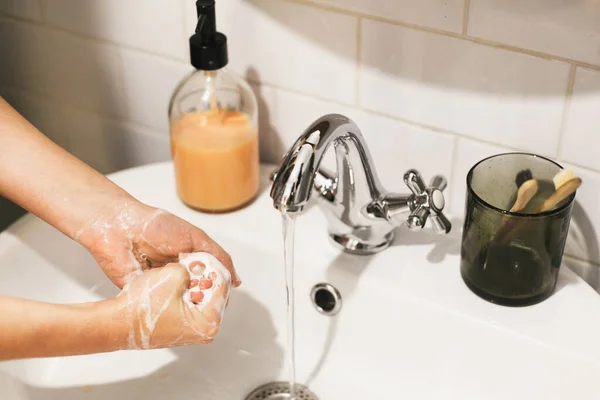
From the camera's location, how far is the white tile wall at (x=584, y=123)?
0.63 metres

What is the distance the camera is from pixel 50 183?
69 cm

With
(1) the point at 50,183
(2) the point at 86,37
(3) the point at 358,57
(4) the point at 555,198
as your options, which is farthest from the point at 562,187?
(2) the point at 86,37

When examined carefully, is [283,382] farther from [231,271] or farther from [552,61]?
[552,61]

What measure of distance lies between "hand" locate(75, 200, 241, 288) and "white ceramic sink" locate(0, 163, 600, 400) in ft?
0.36

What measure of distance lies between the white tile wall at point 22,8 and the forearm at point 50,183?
282mm

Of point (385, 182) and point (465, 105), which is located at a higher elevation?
point (465, 105)

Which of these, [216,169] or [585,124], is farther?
[216,169]

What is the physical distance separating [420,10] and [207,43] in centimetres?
20

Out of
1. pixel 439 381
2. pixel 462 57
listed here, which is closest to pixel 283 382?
pixel 439 381

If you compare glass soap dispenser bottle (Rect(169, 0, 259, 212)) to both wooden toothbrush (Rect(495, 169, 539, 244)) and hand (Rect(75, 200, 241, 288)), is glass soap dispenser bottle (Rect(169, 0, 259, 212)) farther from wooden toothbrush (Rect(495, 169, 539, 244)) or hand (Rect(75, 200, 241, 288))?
wooden toothbrush (Rect(495, 169, 539, 244))

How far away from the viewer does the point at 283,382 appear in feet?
2.52

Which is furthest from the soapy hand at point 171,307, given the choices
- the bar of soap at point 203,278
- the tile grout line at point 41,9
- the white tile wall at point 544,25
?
the tile grout line at point 41,9

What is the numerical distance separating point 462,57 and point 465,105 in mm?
47

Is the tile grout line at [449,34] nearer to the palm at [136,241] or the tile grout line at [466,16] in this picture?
the tile grout line at [466,16]
